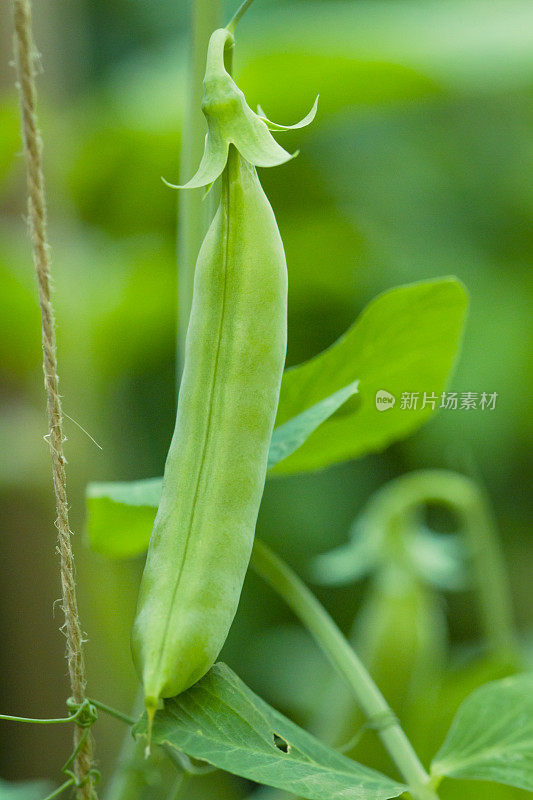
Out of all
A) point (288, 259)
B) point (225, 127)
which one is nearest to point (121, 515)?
point (225, 127)

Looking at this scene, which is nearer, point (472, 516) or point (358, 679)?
point (358, 679)

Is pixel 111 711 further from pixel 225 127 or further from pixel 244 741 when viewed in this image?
pixel 225 127

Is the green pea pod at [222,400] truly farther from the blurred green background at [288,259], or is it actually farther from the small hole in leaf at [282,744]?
the blurred green background at [288,259]

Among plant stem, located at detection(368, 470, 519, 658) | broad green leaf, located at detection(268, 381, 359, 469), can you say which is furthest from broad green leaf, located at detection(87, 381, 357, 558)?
plant stem, located at detection(368, 470, 519, 658)

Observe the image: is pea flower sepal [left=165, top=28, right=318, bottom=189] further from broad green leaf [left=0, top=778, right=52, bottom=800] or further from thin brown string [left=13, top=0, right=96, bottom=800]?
broad green leaf [left=0, top=778, right=52, bottom=800]

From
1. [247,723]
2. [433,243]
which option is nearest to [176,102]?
[433,243]

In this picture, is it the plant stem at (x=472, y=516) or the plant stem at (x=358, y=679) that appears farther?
the plant stem at (x=472, y=516)

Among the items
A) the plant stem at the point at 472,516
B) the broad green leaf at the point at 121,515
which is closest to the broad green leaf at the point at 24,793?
the broad green leaf at the point at 121,515
